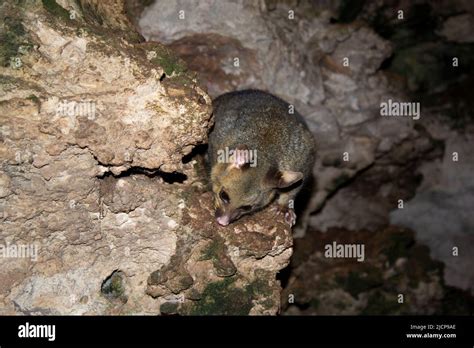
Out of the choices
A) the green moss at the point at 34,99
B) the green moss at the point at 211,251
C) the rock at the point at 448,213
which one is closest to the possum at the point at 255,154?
the green moss at the point at 211,251

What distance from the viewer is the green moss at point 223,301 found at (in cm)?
505

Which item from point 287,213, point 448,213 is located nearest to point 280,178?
point 287,213

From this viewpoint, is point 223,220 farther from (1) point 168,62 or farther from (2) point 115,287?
(1) point 168,62

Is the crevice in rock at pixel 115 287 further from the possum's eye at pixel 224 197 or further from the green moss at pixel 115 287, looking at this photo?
the possum's eye at pixel 224 197

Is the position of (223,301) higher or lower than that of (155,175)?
lower

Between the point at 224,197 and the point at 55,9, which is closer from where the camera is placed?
the point at 55,9

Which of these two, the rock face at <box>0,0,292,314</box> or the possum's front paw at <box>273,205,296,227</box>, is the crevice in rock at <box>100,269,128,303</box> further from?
the possum's front paw at <box>273,205,296,227</box>

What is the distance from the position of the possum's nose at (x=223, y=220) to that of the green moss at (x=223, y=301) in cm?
54

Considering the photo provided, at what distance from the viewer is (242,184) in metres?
5.39

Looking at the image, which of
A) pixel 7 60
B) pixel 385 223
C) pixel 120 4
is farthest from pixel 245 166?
pixel 385 223

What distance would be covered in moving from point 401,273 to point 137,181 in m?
5.42

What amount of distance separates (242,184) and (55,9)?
7.53 ft

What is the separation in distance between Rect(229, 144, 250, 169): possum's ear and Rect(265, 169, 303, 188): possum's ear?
293 millimetres

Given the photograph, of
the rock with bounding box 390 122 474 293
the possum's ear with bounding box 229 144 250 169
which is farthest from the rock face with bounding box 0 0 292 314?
the rock with bounding box 390 122 474 293
